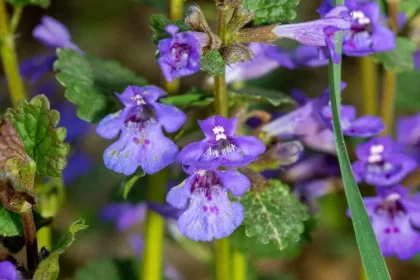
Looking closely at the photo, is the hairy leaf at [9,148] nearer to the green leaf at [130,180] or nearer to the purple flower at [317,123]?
the green leaf at [130,180]

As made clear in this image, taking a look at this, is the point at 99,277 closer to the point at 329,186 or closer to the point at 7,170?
the point at 329,186

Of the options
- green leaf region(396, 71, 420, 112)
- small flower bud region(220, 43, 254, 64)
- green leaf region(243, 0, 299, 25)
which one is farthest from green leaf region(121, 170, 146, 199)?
green leaf region(396, 71, 420, 112)

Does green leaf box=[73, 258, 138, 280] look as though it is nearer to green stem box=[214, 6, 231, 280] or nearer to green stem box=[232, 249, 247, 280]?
green stem box=[232, 249, 247, 280]

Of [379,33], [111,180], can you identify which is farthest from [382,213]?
[111,180]

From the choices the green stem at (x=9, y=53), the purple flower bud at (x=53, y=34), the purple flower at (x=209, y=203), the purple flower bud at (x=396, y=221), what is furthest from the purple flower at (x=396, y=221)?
the green stem at (x=9, y=53)

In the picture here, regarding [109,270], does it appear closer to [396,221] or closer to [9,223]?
[9,223]
